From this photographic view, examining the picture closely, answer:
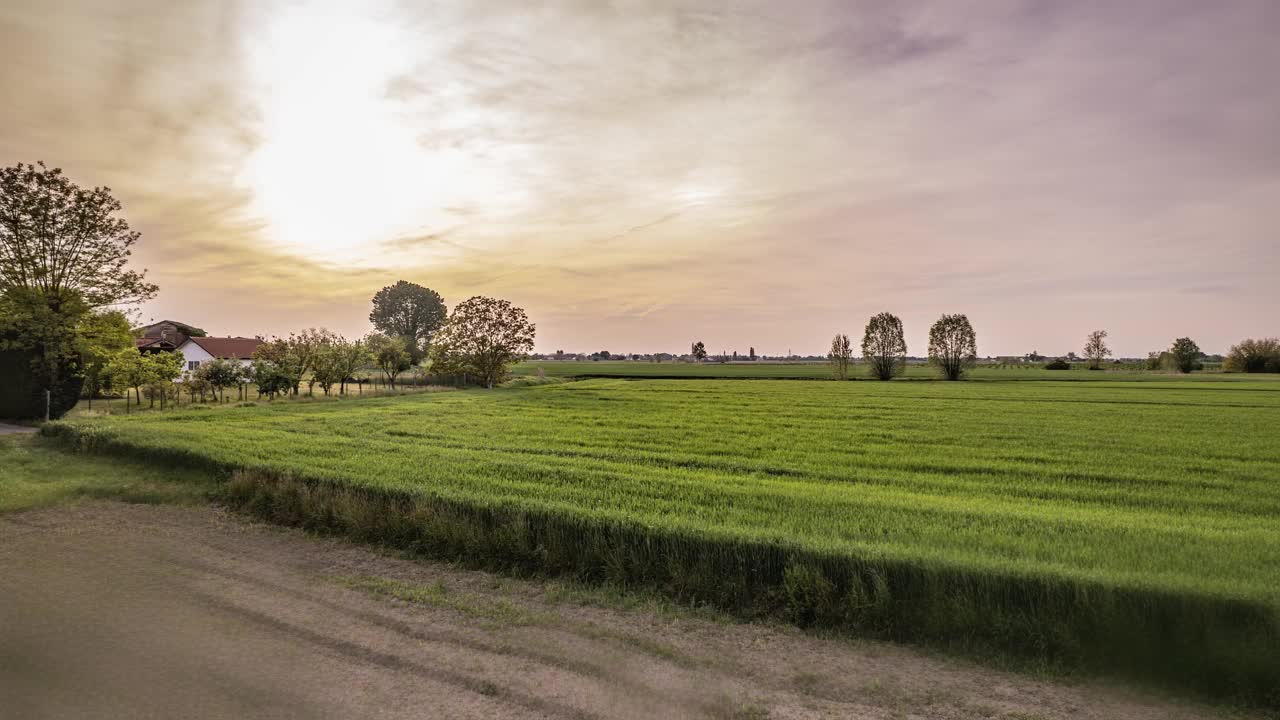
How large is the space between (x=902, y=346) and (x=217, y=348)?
9382cm

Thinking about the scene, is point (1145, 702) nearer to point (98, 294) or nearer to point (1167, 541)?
point (1167, 541)

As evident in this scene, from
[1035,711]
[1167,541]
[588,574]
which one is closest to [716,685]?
[1035,711]

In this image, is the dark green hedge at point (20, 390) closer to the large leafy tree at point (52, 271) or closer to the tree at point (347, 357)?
the large leafy tree at point (52, 271)

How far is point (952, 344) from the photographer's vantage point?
301 feet

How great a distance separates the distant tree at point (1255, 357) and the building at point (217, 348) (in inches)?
6028

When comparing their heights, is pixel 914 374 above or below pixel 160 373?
below

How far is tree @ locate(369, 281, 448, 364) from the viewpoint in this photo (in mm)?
107000

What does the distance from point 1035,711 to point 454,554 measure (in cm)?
721

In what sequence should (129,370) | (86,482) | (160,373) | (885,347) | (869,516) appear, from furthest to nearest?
(885,347)
(160,373)
(129,370)
(86,482)
(869,516)

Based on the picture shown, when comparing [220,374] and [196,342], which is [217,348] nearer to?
[196,342]

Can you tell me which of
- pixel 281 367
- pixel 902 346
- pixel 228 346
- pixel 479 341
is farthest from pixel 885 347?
pixel 228 346

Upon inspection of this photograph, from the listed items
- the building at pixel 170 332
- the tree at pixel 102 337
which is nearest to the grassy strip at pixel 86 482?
the tree at pixel 102 337

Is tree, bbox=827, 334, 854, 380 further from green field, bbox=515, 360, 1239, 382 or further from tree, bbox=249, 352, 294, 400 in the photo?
tree, bbox=249, 352, 294, 400

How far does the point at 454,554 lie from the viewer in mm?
9008
